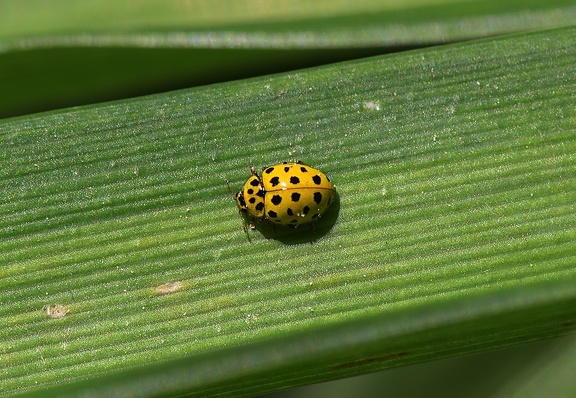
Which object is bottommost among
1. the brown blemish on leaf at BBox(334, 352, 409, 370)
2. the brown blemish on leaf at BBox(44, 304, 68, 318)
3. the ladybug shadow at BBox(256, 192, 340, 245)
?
the brown blemish on leaf at BBox(334, 352, 409, 370)

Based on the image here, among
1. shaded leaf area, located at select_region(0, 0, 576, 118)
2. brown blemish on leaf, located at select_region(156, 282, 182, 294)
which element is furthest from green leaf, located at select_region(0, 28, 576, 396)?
shaded leaf area, located at select_region(0, 0, 576, 118)

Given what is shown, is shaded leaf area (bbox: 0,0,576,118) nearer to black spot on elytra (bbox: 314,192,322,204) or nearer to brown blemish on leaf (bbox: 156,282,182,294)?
black spot on elytra (bbox: 314,192,322,204)

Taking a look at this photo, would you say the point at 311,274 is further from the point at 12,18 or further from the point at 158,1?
the point at 12,18

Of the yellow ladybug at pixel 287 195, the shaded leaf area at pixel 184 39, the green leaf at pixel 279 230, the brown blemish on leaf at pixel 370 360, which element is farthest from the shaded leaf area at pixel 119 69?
the brown blemish on leaf at pixel 370 360

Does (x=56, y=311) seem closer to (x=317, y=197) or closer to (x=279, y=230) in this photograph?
(x=279, y=230)

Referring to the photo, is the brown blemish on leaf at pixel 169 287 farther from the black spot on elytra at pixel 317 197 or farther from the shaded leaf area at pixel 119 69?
the shaded leaf area at pixel 119 69

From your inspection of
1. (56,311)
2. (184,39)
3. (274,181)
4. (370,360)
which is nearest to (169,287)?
(56,311)
